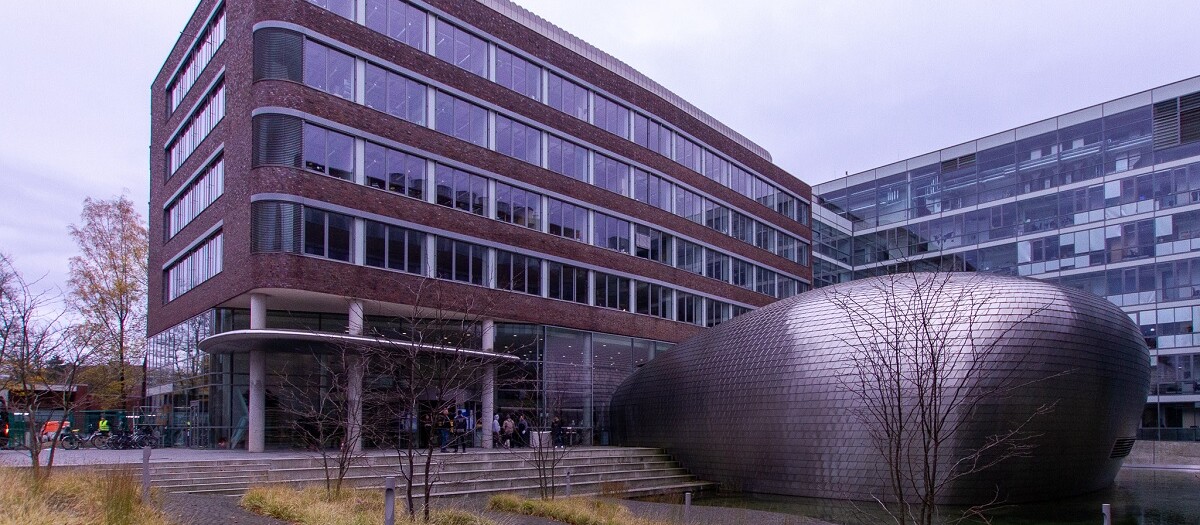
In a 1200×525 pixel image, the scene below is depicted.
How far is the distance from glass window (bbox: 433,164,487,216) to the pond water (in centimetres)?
1614

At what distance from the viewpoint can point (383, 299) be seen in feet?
115

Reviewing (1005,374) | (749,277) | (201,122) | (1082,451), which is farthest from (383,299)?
(749,277)

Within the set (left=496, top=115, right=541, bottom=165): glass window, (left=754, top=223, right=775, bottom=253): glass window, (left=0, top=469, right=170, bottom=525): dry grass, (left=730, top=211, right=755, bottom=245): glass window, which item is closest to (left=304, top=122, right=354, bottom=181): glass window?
(left=496, top=115, right=541, bottom=165): glass window

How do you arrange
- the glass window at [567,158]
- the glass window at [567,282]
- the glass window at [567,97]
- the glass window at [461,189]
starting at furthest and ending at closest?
the glass window at [567,97] → the glass window at [567,158] → the glass window at [567,282] → the glass window at [461,189]

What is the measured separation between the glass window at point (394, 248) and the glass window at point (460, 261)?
101cm

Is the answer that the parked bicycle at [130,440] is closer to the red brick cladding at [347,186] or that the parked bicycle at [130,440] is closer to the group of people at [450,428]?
the red brick cladding at [347,186]

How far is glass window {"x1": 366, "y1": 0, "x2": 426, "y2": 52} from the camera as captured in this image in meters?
36.0

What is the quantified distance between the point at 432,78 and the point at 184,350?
1570 cm

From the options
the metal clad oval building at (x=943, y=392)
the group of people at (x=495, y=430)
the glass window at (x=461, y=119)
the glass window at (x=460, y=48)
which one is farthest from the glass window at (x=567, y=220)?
the metal clad oval building at (x=943, y=392)

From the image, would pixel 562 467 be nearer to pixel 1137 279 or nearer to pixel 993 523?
pixel 993 523

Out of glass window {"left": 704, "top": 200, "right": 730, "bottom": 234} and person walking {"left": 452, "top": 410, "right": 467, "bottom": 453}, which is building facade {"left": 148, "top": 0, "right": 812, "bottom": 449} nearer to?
glass window {"left": 704, "top": 200, "right": 730, "bottom": 234}

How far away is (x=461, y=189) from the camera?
38406mm

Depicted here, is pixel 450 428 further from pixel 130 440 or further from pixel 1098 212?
pixel 1098 212

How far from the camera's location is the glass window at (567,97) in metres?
43.6
